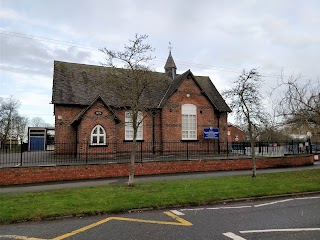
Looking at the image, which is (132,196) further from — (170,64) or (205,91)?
(170,64)

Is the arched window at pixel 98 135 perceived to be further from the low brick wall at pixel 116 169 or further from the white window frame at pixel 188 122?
the white window frame at pixel 188 122

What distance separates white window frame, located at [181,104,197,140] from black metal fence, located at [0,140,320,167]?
78cm

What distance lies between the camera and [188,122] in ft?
82.0

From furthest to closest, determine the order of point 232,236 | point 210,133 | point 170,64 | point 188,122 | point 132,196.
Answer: point 170,64
point 188,122
point 210,133
point 132,196
point 232,236

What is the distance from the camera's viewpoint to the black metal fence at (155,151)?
1760 cm

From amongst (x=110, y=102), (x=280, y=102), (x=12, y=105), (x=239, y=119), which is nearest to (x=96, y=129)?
(x=110, y=102)

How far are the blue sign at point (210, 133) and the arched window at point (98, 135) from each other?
922cm

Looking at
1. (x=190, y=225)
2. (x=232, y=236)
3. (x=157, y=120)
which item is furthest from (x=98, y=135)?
(x=232, y=236)

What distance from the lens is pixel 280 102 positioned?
15711 millimetres

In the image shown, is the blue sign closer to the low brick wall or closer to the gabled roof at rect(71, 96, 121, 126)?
the low brick wall

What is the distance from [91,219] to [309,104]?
513 inches

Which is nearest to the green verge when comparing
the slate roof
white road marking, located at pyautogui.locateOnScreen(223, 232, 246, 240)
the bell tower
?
white road marking, located at pyautogui.locateOnScreen(223, 232, 246, 240)

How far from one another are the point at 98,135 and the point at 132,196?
11.3 metres

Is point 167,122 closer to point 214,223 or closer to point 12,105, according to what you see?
point 214,223
